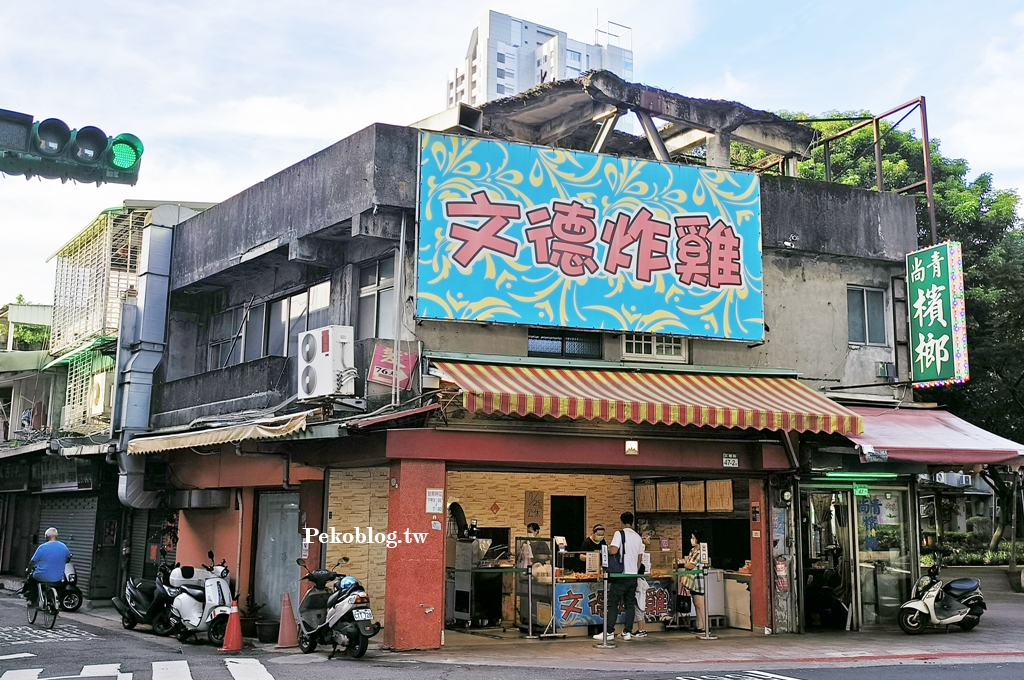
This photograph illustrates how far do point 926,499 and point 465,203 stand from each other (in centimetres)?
2058

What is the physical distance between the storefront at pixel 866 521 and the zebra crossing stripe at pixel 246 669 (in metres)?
9.02

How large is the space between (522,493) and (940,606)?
7.58m

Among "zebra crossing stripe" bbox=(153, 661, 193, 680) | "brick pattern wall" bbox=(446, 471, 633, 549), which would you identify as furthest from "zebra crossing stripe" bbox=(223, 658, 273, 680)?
"brick pattern wall" bbox=(446, 471, 633, 549)

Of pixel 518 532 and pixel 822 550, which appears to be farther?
pixel 518 532

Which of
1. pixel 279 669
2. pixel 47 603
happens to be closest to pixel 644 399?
pixel 279 669

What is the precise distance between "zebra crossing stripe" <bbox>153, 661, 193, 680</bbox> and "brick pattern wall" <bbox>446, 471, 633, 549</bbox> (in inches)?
248

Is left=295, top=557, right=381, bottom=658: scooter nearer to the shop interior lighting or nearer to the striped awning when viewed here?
the striped awning

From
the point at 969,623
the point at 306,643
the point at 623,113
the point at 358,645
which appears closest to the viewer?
the point at 358,645

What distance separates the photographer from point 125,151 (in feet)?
26.5

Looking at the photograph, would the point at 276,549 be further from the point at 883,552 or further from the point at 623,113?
the point at 883,552

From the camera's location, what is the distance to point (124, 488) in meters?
20.7

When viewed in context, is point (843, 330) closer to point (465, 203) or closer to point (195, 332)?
point (465, 203)

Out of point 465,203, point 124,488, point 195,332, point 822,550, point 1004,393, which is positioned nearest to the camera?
point 465,203

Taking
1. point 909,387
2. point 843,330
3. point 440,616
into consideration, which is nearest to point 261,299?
point 440,616
